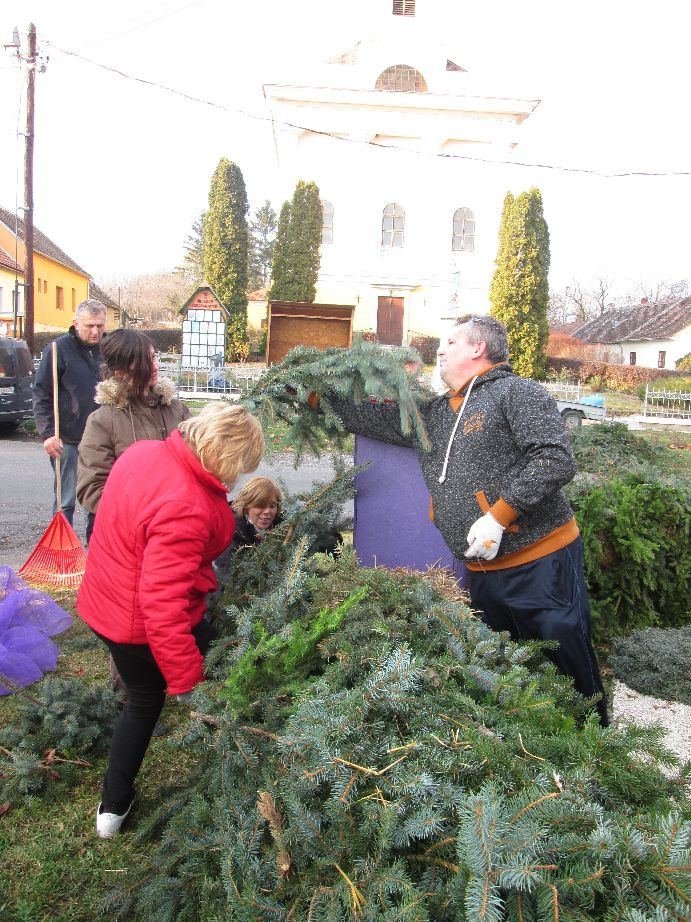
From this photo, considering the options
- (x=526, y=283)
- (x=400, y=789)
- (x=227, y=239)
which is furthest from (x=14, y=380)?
(x=526, y=283)

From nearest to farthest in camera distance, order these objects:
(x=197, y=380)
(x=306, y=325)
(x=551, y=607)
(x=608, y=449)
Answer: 1. (x=551, y=607)
2. (x=608, y=449)
3. (x=197, y=380)
4. (x=306, y=325)

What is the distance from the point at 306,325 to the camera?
22344 mm

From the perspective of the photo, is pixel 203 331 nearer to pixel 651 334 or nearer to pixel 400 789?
pixel 400 789

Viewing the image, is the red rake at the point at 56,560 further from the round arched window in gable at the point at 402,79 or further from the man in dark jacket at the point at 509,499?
the round arched window in gable at the point at 402,79

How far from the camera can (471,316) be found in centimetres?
291

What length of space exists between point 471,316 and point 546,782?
1874 mm

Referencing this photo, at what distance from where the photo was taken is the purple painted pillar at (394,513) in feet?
11.7

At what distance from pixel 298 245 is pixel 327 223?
266cm

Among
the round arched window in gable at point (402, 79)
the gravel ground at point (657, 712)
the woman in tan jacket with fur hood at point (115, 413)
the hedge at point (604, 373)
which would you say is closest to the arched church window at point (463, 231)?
the round arched window in gable at point (402, 79)

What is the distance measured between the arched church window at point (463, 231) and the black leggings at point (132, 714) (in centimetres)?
2851

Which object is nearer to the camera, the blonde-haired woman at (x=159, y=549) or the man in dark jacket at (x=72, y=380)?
the blonde-haired woman at (x=159, y=549)

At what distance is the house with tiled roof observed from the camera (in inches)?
1839

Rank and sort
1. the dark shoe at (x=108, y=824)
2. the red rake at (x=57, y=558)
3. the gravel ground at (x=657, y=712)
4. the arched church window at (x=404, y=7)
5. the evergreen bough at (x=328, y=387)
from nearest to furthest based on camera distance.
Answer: the dark shoe at (x=108, y=824), the evergreen bough at (x=328, y=387), the gravel ground at (x=657, y=712), the red rake at (x=57, y=558), the arched church window at (x=404, y=7)

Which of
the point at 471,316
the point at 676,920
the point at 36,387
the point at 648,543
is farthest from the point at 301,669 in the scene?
the point at 36,387
